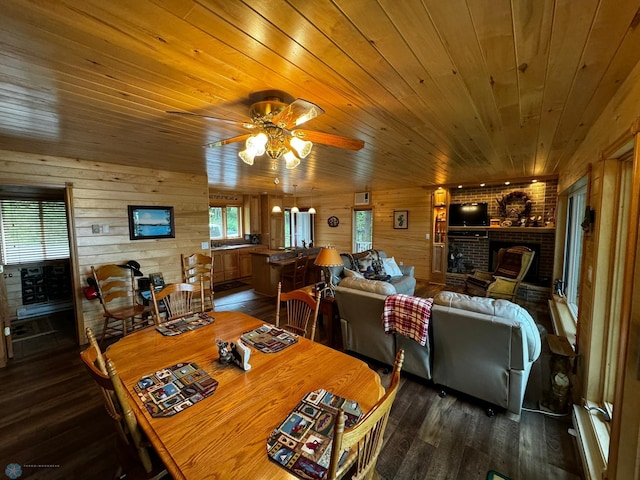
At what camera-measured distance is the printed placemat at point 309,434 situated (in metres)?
0.95

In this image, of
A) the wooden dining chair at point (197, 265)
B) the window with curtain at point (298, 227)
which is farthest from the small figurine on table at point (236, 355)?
the window with curtain at point (298, 227)

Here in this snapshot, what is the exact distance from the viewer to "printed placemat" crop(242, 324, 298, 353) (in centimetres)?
180

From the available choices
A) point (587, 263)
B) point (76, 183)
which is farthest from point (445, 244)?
point (76, 183)

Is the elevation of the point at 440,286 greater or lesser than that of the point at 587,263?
lesser

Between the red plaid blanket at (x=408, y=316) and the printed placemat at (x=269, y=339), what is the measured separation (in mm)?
1006

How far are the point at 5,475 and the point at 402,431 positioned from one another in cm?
268

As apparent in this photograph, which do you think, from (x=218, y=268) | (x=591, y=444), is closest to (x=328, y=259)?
(x=591, y=444)

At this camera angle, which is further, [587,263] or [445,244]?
[445,244]

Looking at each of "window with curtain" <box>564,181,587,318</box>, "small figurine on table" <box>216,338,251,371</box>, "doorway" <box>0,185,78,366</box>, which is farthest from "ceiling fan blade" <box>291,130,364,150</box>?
"doorway" <box>0,185,78,366</box>

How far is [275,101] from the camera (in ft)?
5.69

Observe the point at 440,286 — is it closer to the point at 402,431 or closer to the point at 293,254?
the point at 293,254

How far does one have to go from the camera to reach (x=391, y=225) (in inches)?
282

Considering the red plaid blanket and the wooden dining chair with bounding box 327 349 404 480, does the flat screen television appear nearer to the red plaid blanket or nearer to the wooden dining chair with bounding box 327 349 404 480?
the red plaid blanket

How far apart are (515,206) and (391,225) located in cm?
268
